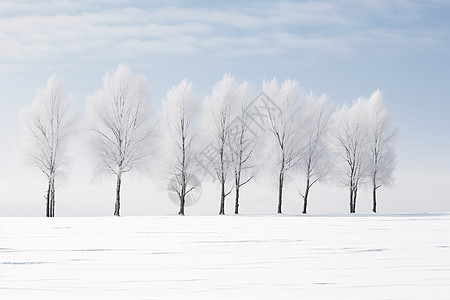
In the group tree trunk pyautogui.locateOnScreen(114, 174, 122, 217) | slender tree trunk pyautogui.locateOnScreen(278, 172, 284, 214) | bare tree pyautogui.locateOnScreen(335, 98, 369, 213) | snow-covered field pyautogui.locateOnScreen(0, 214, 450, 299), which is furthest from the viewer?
bare tree pyautogui.locateOnScreen(335, 98, 369, 213)

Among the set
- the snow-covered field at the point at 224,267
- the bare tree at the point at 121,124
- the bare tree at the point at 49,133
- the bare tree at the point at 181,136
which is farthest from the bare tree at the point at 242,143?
the snow-covered field at the point at 224,267

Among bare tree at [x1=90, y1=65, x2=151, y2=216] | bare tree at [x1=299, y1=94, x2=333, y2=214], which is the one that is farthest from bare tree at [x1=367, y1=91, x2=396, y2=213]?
bare tree at [x1=90, y1=65, x2=151, y2=216]

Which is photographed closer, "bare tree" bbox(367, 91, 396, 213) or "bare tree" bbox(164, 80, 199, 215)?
"bare tree" bbox(164, 80, 199, 215)

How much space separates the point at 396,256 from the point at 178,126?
2335 centimetres

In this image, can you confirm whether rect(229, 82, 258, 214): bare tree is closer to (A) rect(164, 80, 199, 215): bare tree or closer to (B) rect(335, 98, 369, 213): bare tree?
(A) rect(164, 80, 199, 215): bare tree

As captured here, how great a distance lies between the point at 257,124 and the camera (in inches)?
1276

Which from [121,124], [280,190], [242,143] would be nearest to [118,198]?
[121,124]

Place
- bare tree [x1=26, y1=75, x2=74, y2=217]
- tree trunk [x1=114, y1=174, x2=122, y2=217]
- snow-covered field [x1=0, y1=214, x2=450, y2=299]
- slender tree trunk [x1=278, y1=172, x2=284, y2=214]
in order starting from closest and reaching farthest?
snow-covered field [x1=0, y1=214, x2=450, y2=299] → tree trunk [x1=114, y1=174, x2=122, y2=217] → bare tree [x1=26, y1=75, x2=74, y2=217] → slender tree trunk [x1=278, y1=172, x2=284, y2=214]

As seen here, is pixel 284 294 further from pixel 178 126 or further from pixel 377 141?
pixel 377 141

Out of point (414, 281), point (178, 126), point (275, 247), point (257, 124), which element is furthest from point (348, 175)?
point (414, 281)

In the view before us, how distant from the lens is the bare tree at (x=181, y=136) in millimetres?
30719

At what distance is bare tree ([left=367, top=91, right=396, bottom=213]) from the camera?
37.3 meters

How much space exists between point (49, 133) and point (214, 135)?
36.5 feet

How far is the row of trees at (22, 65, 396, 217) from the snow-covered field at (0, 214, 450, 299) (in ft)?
59.1
